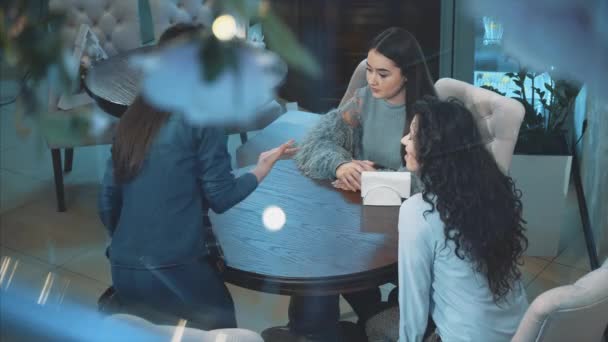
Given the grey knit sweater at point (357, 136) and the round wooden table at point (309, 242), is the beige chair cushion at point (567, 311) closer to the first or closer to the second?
the round wooden table at point (309, 242)

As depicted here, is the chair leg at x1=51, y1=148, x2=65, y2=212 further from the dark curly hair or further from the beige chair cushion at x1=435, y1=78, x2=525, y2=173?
the dark curly hair

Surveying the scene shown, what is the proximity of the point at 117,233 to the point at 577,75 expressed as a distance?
2.20 feet

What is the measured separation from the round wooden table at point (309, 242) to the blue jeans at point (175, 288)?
0.03 meters

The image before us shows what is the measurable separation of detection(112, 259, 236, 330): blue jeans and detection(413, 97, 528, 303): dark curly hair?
0.88 ft

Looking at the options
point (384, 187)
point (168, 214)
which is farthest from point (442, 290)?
point (168, 214)

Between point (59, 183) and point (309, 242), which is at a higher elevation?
point (309, 242)

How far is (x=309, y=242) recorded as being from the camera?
94 cm

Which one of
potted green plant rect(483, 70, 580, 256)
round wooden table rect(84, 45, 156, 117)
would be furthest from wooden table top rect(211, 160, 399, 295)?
potted green plant rect(483, 70, 580, 256)

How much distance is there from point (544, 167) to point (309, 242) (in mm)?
683

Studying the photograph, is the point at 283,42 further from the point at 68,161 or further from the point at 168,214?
the point at 68,161

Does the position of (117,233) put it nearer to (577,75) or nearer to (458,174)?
(458,174)

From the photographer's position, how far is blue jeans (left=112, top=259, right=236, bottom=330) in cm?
88

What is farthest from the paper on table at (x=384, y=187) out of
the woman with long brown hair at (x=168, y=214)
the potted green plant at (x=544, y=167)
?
the potted green plant at (x=544, y=167)

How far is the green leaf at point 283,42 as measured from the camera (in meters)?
0.19
